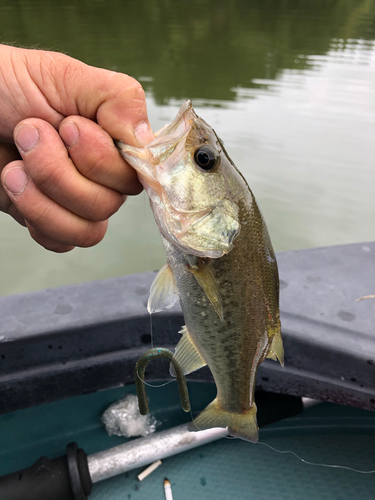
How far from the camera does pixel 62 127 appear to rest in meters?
1.08

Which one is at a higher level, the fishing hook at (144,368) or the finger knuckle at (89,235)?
the finger knuckle at (89,235)

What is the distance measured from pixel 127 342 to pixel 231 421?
733 millimetres

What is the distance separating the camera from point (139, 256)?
402 centimetres

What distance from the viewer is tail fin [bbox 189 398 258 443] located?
4.46 feet

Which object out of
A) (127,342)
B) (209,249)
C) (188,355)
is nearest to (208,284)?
(209,249)

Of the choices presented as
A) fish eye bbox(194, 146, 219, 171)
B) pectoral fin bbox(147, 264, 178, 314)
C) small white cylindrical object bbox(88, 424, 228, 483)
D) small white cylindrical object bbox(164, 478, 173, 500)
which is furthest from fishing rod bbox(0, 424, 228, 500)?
fish eye bbox(194, 146, 219, 171)

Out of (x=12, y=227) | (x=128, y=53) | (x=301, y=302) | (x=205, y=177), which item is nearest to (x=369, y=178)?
(x=301, y=302)

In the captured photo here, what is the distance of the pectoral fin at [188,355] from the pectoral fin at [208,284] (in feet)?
0.74

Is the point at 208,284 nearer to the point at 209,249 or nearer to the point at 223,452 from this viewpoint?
the point at 209,249

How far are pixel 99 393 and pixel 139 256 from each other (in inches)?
77.4

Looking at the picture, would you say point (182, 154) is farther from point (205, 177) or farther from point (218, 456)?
point (218, 456)

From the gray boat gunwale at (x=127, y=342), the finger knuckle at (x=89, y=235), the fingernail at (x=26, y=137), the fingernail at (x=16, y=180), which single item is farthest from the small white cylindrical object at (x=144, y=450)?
the fingernail at (x=26, y=137)

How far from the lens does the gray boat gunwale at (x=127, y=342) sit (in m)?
1.79

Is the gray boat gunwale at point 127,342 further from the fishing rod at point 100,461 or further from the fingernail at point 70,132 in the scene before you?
the fingernail at point 70,132
